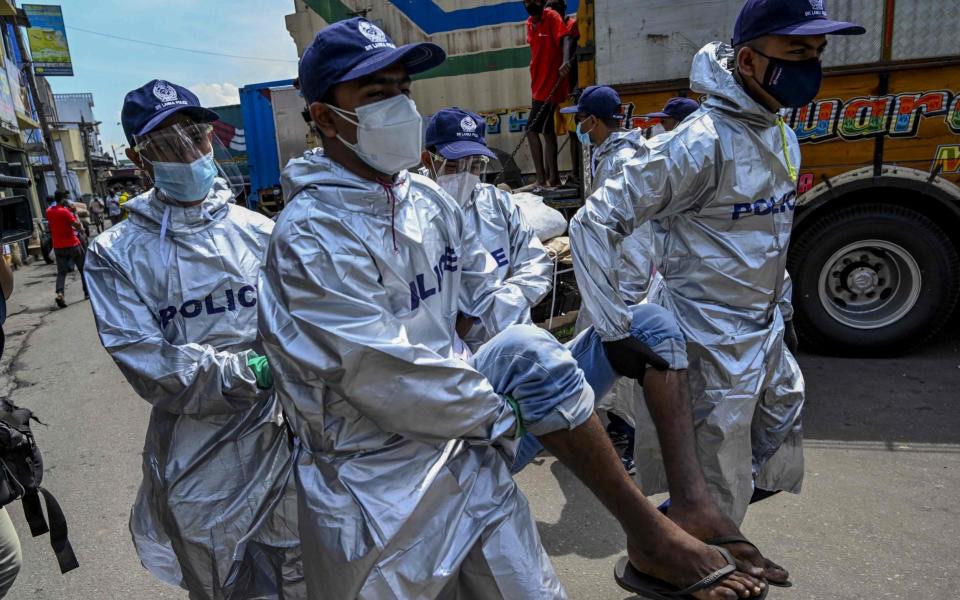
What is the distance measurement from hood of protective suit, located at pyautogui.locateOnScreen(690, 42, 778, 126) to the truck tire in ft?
10.7

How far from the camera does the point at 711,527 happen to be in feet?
5.62

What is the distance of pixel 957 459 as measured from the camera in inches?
143

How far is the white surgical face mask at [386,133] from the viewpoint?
1633 mm

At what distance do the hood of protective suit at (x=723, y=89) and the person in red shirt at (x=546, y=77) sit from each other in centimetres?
414

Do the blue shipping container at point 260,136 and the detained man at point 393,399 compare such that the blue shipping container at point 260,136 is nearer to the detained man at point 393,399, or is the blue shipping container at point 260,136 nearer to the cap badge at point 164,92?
the cap badge at point 164,92

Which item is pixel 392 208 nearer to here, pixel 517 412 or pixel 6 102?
pixel 517 412

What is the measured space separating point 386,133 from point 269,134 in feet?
41.2

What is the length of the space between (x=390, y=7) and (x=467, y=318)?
8527mm

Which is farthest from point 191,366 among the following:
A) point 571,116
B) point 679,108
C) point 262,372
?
point 571,116

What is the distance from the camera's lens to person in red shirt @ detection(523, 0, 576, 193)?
6.72 m

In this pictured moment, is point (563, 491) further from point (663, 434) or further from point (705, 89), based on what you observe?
point (705, 89)

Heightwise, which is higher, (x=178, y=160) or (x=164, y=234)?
(x=178, y=160)

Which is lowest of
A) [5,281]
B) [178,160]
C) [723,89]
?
[5,281]

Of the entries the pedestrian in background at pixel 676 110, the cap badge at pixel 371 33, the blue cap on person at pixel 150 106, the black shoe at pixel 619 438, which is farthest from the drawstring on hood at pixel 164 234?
the pedestrian in background at pixel 676 110
